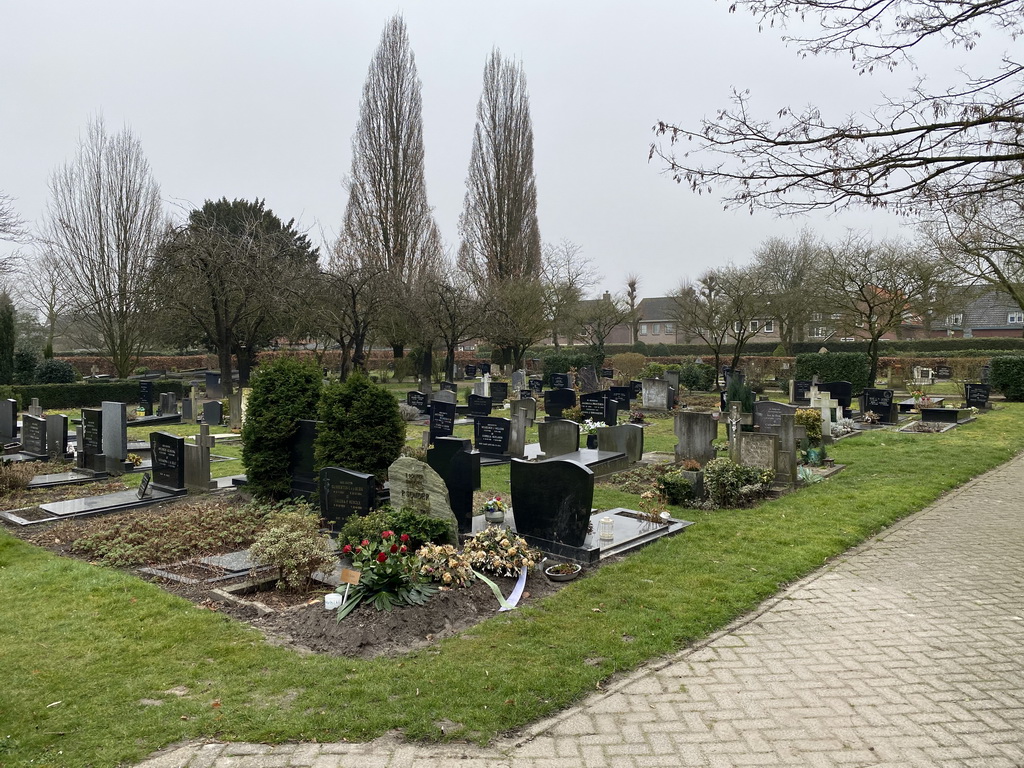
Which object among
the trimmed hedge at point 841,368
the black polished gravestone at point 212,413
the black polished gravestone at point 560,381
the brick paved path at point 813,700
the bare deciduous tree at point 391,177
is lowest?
the brick paved path at point 813,700

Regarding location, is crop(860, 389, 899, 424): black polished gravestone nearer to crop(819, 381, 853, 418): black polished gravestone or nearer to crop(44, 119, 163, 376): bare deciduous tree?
crop(819, 381, 853, 418): black polished gravestone

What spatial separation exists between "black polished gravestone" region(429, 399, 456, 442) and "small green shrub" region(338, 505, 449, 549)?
8.01m

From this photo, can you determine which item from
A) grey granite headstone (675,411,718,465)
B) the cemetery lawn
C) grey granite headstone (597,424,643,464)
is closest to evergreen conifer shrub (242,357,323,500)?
the cemetery lawn

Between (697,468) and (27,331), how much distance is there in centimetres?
4823

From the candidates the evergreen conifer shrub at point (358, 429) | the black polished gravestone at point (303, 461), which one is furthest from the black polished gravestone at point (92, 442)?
the evergreen conifer shrub at point (358, 429)

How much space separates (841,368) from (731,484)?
65.6ft

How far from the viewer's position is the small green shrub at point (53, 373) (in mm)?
28688

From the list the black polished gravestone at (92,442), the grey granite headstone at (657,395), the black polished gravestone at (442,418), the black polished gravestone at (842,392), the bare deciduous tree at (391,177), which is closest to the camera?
the black polished gravestone at (92,442)

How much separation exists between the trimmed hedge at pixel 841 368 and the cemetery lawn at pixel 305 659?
68.8ft

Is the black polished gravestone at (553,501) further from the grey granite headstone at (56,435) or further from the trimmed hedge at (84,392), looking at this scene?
the trimmed hedge at (84,392)

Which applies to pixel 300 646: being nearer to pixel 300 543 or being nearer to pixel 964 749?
pixel 300 543

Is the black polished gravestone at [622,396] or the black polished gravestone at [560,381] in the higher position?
the black polished gravestone at [560,381]

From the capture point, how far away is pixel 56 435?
1459cm

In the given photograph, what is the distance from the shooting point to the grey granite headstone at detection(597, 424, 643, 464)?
13.2 metres
